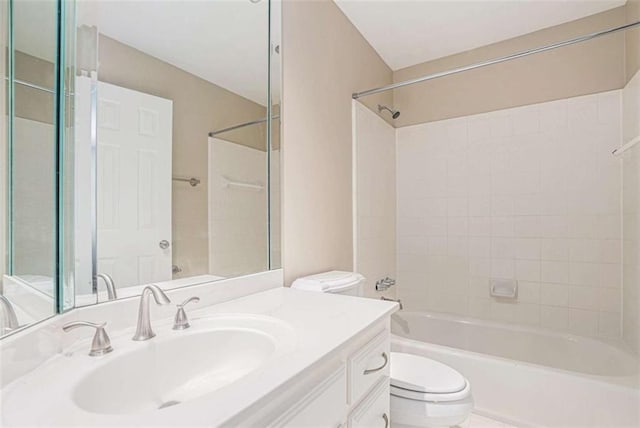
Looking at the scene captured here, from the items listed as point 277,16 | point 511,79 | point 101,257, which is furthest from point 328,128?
point 511,79

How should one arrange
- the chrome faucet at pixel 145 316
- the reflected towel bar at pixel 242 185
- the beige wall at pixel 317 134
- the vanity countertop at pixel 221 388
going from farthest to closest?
1. the beige wall at pixel 317 134
2. the reflected towel bar at pixel 242 185
3. the chrome faucet at pixel 145 316
4. the vanity countertop at pixel 221 388

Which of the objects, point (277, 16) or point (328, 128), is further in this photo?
point (328, 128)

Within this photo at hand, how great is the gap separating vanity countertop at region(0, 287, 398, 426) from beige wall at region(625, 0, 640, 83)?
211cm

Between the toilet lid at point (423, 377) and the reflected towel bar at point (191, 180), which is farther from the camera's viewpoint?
the toilet lid at point (423, 377)

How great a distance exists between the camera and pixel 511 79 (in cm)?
249

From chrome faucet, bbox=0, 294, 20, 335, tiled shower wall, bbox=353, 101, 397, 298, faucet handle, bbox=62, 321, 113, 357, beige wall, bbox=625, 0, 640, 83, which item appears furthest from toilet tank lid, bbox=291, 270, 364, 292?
beige wall, bbox=625, 0, 640, 83

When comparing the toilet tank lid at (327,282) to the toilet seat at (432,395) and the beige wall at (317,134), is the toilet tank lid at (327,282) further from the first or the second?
the toilet seat at (432,395)

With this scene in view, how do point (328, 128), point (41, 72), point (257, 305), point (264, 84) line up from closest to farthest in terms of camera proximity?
point (41, 72) < point (257, 305) < point (264, 84) < point (328, 128)

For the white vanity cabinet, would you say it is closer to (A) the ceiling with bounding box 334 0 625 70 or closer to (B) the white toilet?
(B) the white toilet

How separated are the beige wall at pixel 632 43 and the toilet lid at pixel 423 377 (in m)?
2.00

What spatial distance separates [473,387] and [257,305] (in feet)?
4.47

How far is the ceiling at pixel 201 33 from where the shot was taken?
105 centimetres

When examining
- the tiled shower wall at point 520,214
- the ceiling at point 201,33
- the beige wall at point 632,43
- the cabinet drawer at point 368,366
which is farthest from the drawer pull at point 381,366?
the beige wall at point 632,43

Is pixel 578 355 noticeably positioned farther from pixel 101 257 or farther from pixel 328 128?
pixel 101 257
